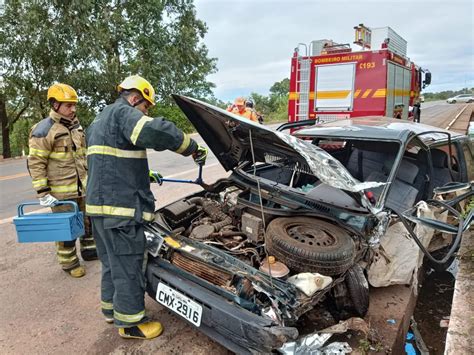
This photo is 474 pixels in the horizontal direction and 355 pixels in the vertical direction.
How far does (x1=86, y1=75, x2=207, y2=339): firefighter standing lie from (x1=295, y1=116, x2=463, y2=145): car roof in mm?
1574

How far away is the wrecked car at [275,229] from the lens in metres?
2.04

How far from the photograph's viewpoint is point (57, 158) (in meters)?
3.35

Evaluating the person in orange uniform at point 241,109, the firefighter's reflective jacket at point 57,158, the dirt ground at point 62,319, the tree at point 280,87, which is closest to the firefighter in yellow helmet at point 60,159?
the firefighter's reflective jacket at point 57,158

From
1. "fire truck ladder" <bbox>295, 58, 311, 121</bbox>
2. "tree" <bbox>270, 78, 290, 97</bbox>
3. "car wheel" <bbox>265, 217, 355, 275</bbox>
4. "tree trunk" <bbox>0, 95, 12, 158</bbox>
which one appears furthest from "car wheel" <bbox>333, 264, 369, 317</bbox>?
"tree" <bbox>270, 78, 290, 97</bbox>

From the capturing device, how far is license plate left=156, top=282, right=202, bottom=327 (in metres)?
2.13

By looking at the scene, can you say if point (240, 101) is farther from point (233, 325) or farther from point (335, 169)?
point (233, 325)

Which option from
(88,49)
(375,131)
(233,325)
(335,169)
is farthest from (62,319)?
(88,49)

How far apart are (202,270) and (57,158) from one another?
76.8 inches

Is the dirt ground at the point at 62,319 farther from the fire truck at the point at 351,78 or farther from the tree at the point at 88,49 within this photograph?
the tree at the point at 88,49

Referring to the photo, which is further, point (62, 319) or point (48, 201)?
point (48, 201)

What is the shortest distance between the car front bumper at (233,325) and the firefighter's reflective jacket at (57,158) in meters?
1.71

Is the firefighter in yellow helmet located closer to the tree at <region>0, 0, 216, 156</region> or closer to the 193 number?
the 193 number

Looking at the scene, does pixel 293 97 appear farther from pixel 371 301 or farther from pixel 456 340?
pixel 456 340

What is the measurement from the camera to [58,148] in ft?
10.9
